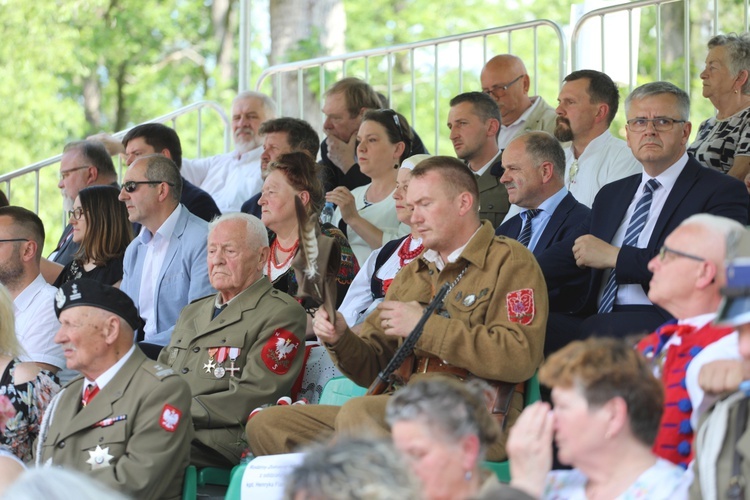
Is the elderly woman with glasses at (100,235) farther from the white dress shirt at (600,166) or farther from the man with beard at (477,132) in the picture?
the white dress shirt at (600,166)

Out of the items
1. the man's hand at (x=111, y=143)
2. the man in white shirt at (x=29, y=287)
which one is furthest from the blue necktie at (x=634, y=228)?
the man's hand at (x=111, y=143)

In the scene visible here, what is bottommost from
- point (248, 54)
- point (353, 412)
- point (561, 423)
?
point (353, 412)

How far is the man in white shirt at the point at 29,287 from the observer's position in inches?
212

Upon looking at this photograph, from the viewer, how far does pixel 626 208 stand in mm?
4934

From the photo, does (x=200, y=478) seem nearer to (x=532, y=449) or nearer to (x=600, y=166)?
(x=532, y=449)

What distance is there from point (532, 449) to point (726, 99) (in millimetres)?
3775

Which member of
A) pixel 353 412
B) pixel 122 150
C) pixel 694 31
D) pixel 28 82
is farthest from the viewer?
pixel 694 31

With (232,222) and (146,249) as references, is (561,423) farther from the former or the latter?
(146,249)

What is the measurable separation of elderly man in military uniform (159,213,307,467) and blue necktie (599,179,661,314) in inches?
49.5

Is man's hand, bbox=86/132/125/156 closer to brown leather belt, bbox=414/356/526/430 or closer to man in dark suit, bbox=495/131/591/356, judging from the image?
man in dark suit, bbox=495/131/591/356

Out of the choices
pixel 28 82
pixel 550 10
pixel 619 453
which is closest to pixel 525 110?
pixel 619 453

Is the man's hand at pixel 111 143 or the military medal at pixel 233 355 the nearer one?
the military medal at pixel 233 355

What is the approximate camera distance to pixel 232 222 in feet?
16.9

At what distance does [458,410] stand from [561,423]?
0.25 meters
